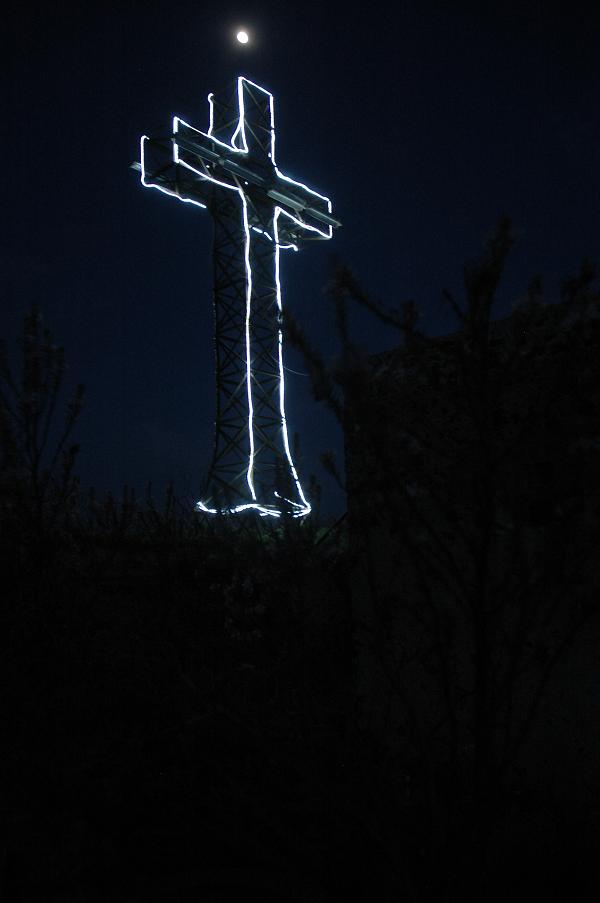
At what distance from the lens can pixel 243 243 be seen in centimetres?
985

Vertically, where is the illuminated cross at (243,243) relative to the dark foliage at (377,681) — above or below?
above

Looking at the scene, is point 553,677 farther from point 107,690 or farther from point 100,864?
point 107,690

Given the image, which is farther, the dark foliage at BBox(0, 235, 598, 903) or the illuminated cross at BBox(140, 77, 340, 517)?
the illuminated cross at BBox(140, 77, 340, 517)

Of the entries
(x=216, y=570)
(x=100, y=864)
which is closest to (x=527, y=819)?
(x=100, y=864)

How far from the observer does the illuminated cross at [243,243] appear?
29.9 feet

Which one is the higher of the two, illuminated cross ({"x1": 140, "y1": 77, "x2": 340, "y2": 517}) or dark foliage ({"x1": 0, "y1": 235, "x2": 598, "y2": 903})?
illuminated cross ({"x1": 140, "y1": 77, "x2": 340, "y2": 517})

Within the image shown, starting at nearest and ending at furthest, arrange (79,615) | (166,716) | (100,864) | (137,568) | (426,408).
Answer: (100,864) → (426,408) → (166,716) → (79,615) → (137,568)

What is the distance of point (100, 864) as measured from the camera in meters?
1.92

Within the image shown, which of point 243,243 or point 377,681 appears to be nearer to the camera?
point 377,681

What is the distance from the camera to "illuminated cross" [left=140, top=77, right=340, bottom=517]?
9109mm

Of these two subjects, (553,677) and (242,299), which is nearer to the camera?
(553,677)

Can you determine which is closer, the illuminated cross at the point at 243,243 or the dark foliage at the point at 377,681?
the dark foliage at the point at 377,681

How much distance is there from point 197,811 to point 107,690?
1.15 m

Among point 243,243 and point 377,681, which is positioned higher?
point 243,243
